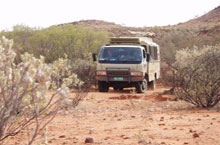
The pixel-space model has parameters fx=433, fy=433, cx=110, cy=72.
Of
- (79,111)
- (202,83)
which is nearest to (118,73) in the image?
(202,83)

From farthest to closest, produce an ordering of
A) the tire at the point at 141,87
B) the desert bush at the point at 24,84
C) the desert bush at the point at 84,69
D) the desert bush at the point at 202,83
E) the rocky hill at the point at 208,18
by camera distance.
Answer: the rocky hill at the point at 208,18, the desert bush at the point at 84,69, the tire at the point at 141,87, the desert bush at the point at 202,83, the desert bush at the point at 24,84

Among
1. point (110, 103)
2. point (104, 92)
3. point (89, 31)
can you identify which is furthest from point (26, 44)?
point (110, 103)

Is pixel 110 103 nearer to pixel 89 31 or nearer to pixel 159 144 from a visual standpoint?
pixel 159 144

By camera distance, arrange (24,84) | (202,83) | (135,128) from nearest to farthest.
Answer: (24,84), (135,128), (202,83)

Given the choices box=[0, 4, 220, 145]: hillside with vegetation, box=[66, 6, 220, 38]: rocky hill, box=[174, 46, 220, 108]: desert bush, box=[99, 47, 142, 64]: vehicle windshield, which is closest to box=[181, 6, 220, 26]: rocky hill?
box=[66, 6, 220, 38]: rocky hill

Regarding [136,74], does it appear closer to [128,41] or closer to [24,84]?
[128,41]

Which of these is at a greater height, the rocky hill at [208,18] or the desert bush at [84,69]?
the rocky hill at [208,18]

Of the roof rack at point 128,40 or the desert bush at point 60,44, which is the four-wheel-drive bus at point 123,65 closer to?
the roof rack at point 128,40

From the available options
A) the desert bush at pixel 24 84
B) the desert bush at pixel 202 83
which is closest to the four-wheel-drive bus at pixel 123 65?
the desert bush at pixel 202 83

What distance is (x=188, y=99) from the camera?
418 inches

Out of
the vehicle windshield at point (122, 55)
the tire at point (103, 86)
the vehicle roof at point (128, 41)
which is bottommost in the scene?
the tire at point (103, 86)

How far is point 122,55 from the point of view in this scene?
623 inches

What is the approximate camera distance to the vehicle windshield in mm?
15719

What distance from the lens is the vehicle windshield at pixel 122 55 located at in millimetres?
15719
